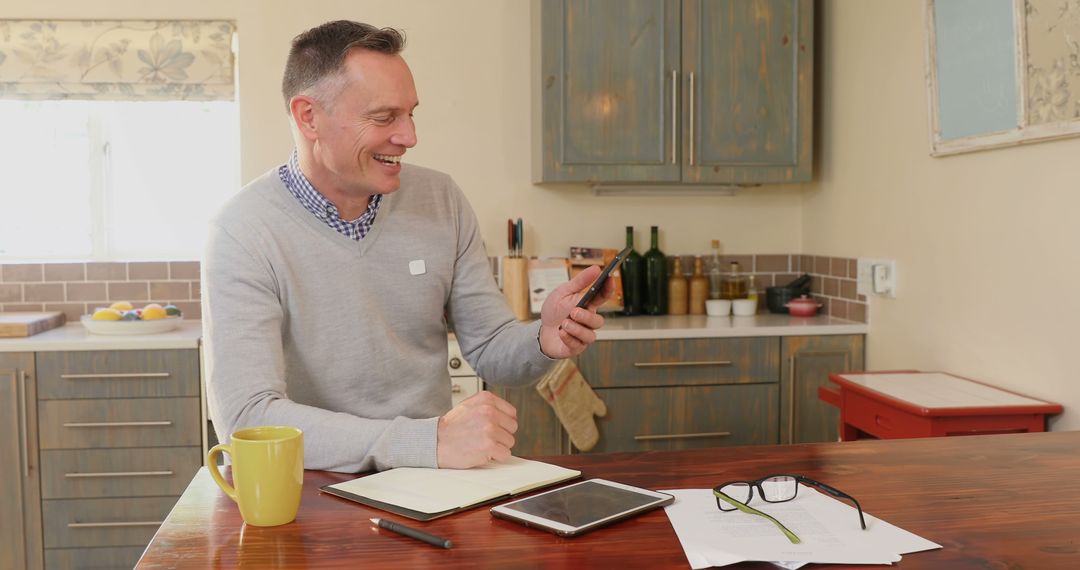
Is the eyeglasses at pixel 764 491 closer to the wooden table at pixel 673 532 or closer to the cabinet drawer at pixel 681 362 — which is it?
the wooden table at pixel 673 532

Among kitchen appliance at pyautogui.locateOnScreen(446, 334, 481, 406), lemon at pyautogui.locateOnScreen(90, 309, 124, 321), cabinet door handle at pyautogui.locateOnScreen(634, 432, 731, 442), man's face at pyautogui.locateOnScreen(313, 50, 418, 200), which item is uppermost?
man's face at pyautogui.locateOnScreen(313, 50, 418, 200)

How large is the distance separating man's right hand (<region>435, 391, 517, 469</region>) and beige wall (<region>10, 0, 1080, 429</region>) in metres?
1.70

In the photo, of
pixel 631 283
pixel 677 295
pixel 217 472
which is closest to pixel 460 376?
pixel 631 283

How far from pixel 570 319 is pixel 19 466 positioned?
240cm

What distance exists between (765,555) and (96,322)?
2.83 meters

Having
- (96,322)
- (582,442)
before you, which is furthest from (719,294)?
(96,322)

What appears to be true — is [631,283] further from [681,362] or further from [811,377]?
[811,377]

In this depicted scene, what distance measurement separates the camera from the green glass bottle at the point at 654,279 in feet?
12.8

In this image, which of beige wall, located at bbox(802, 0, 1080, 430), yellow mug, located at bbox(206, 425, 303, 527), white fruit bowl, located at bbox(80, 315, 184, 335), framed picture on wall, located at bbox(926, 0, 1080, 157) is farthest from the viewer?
white fruit bowl, located at bbox(80, 315, 184, 335)

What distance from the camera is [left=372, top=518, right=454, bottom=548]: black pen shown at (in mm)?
1175

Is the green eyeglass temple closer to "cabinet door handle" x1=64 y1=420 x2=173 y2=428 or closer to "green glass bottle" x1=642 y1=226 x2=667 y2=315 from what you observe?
"cabinet door handle" x1=64 y1=420 x2=173 y2=428

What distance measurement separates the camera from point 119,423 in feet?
10.7

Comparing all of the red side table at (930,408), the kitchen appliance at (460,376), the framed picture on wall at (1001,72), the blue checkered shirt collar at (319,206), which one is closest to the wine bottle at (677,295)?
the kitchen appliance at (460,376)

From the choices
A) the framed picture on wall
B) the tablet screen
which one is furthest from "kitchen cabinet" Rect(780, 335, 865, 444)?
the tablet screen
